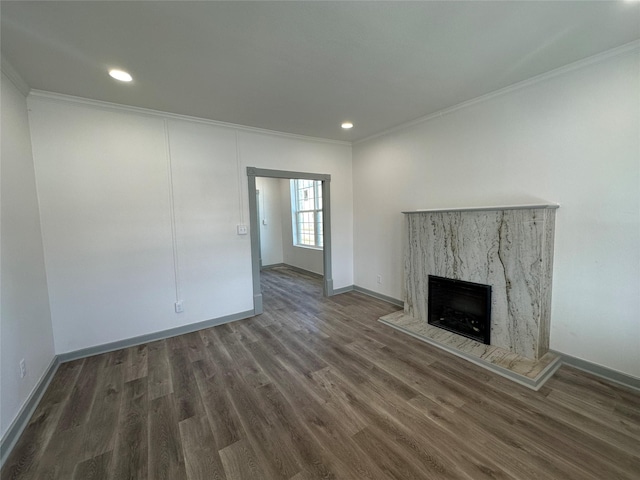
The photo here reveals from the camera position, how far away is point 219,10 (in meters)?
1.56

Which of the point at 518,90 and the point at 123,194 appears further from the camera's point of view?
the point at 123,194

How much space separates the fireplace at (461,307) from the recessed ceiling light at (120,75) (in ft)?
12.2

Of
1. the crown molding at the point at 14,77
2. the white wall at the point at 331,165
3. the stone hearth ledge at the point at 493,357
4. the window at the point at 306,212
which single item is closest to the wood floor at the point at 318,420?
the stone hearth ledge at the point at 493,357

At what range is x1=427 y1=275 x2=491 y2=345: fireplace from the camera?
9.04 ft

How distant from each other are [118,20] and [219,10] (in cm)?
65

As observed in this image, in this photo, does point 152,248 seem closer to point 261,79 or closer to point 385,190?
point 261,79

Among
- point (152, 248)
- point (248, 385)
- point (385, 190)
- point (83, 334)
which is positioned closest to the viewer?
point (248, 385)

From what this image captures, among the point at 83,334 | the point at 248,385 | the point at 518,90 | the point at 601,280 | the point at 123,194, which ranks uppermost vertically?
the point at 518,90

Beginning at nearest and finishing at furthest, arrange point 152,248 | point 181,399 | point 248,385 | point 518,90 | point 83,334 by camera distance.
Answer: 1. point 181,399
2. point 248,385
3. point 518,90
4. point 83,334
5. point 152,248

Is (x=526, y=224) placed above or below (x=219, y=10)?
below

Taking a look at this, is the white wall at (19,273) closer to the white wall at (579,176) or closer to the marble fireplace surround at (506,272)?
the marble fireplace surround at (506,272)

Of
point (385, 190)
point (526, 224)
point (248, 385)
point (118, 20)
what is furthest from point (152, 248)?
point (526, 224)

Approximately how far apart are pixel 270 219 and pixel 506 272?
230 inches

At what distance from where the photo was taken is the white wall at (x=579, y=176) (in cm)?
207
